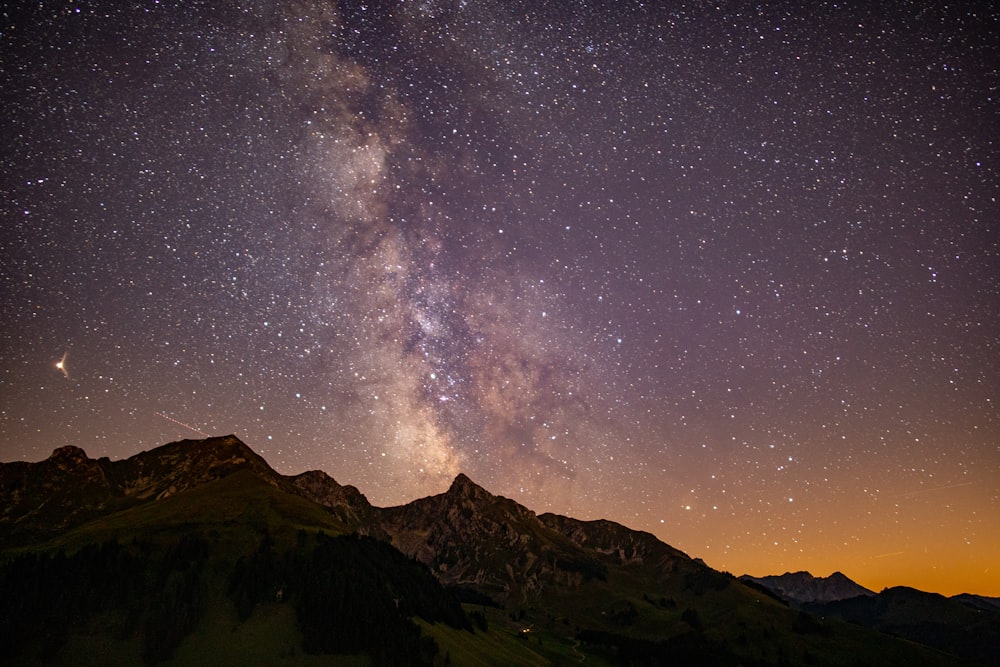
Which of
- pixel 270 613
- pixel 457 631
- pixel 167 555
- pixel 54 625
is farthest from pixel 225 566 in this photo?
pixel 457 631

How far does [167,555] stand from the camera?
176375mm

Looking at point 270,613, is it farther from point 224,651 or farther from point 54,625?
point 54,625

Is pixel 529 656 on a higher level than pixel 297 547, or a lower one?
lower

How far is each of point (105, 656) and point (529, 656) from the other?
370ft

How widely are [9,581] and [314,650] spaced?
88073 millimetres

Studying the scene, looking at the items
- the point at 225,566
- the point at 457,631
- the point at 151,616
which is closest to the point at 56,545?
the point at 225,566

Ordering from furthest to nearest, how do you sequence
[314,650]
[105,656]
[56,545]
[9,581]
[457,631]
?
[56,545], [457,631], [9,581], [314,650], [105,656]

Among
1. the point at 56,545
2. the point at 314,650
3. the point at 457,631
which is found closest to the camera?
the point at 314,650

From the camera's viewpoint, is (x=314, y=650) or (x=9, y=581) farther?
(x=9, y=581)

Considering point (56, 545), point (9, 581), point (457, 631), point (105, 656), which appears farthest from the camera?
point (56, 545)

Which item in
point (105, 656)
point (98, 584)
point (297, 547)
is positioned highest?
point (297, 547)

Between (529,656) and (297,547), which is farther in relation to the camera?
(297,547)

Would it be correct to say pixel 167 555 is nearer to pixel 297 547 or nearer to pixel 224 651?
pixel 297 547

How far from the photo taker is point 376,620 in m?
154
